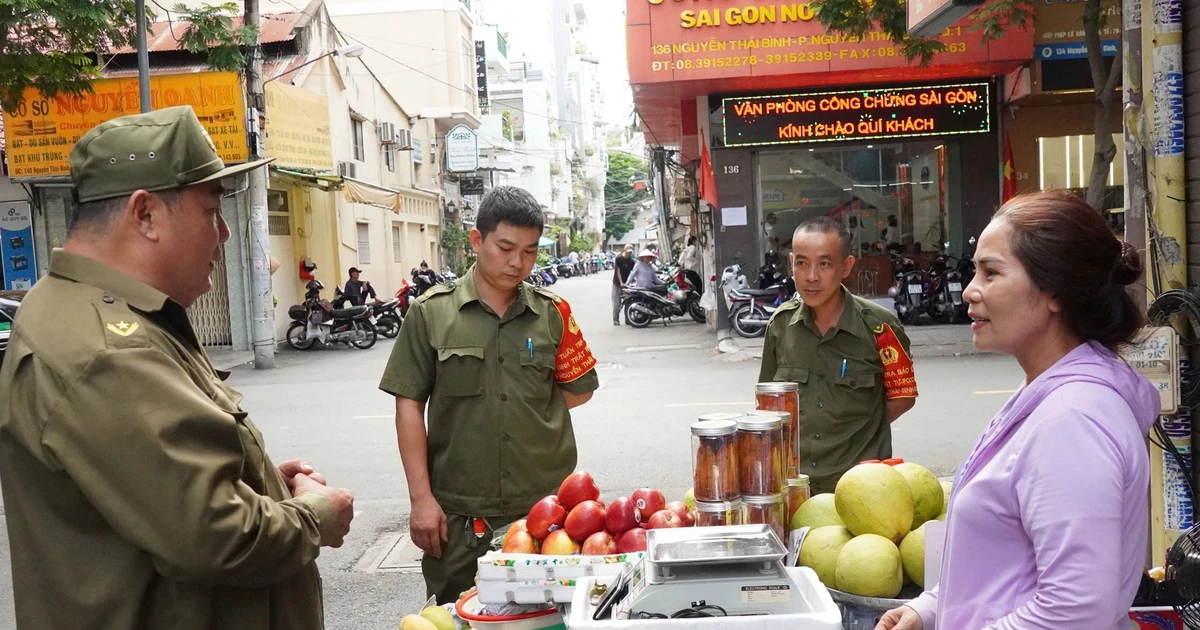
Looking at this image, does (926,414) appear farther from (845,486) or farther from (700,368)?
(845,486)

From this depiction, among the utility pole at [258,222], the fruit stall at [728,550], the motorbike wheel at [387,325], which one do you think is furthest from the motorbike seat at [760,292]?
the fruit stall at [728,550]

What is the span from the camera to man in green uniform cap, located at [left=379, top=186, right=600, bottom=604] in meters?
3.24

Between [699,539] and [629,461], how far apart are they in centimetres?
597

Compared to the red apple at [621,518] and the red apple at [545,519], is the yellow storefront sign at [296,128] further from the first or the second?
the red apple at [621,518]

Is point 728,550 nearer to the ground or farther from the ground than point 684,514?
farther from the ground

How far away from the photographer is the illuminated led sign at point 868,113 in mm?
14562

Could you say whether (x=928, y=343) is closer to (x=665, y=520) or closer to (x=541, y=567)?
(x=665, y=520)

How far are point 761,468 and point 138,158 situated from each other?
4.98 ft

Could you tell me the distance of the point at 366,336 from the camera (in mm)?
17734

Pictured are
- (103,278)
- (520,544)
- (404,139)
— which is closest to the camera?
(103,278)

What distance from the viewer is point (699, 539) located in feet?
6.26

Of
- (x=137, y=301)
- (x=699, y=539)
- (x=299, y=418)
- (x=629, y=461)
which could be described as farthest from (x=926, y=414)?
(x=137, y=301)

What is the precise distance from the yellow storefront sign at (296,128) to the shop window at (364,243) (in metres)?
7.39

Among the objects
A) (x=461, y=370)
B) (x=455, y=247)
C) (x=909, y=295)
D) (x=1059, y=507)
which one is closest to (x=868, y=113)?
(x=909, y=295)
